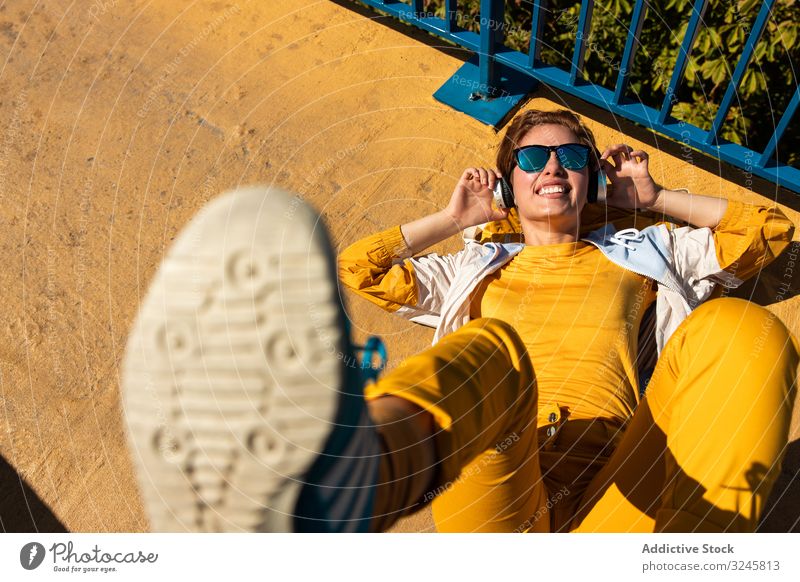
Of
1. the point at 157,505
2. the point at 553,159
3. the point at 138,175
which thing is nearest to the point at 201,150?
the point at 138,175

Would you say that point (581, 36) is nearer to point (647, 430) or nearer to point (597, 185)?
point (597, 185)

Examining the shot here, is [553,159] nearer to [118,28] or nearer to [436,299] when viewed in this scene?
[436,299]

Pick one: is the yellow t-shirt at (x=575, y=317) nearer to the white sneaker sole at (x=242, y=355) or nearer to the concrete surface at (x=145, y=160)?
the concrete surface at (x=145, y=160)

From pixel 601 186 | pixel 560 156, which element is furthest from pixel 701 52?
pixel 560 156

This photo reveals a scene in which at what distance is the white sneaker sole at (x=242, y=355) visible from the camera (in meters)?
1.46

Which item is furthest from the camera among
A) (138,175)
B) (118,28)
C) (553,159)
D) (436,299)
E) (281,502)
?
(118,28)

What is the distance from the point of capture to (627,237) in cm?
287

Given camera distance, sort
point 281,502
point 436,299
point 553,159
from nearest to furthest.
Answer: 1. point 281,502
2. point 553,159
3. point 436,299

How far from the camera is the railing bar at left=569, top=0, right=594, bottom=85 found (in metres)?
3.13

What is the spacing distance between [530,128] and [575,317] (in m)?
0.64

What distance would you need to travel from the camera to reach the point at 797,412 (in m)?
2.90

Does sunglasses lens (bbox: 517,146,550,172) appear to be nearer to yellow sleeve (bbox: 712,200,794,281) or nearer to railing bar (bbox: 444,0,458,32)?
yellow sleeve (bbox: 712,200,794,281)

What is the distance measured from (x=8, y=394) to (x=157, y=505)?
163 cm
